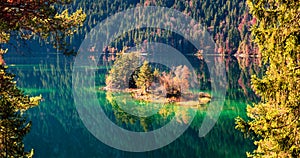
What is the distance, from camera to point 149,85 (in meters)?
66.4

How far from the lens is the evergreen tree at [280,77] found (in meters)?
11.5

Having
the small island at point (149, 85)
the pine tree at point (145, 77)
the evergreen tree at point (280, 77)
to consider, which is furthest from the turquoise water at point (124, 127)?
the evergreen tree at point (280, 77)

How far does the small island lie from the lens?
6031 centimetres

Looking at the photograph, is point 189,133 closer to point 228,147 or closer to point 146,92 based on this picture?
point 228,147

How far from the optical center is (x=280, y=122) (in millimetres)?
12070

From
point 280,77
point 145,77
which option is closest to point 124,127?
point 145,77

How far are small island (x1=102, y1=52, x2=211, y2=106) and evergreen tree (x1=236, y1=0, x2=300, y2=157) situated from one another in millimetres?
43897

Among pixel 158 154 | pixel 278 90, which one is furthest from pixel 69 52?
pixel 158 154

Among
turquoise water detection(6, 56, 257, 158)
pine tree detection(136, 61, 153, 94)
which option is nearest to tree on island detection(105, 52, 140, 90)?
turquoise water detection(6, 56, 257, 158)

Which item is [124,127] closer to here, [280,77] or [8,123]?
[8,123]

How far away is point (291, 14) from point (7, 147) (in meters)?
9.92

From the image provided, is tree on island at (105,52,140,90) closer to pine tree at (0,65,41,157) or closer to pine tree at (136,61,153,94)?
pine tree at (136,61,153,94)

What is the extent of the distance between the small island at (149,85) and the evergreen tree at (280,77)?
43897mm

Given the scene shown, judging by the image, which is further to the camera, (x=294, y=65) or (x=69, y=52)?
(x=69, y=52)
